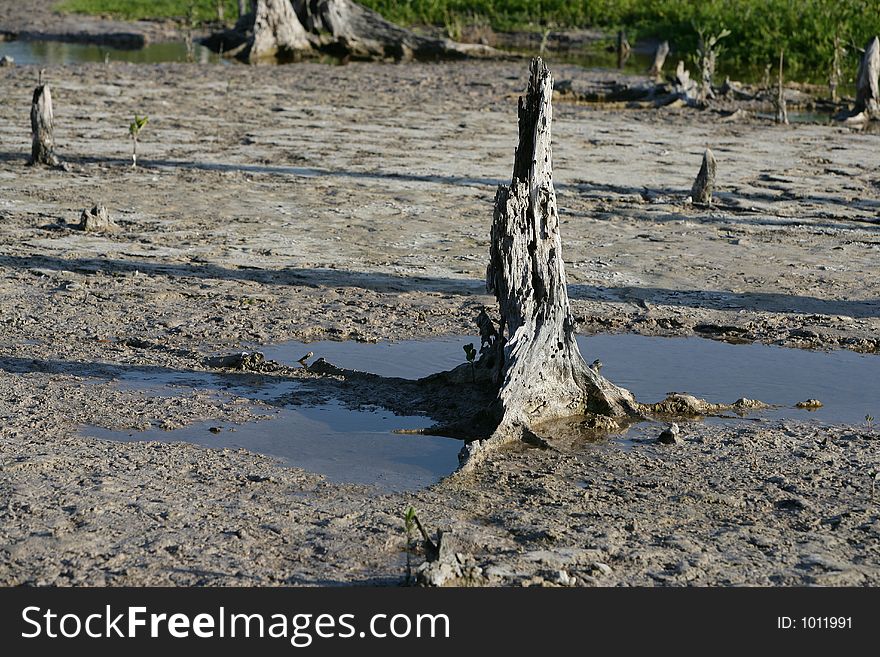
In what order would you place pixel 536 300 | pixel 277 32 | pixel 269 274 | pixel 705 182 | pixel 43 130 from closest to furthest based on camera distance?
pixel 536 300 → pixel 269 274 → pixel 705 182 → pixel 43 130 → pixel 277 32

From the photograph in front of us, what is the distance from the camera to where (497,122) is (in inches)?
799

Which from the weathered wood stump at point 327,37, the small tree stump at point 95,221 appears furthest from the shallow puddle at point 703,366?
the weathered wood stump at point 327,37

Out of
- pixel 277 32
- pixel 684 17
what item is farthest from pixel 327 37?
pixel 684 17

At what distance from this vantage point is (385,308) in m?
10.2

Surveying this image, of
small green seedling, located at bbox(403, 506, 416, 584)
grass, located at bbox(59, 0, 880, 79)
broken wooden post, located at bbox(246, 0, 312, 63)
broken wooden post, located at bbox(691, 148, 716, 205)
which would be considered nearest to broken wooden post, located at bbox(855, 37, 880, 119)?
grass, located at bbox(59, 0, 880, 79)

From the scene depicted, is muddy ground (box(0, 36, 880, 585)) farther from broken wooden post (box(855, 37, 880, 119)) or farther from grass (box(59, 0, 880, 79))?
grass (box(59, 0, 880, 79))

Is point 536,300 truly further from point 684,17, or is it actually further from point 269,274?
point 684,17

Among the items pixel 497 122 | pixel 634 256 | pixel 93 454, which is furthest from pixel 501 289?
pixel 497 122

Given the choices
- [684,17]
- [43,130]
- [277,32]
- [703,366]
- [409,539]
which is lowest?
[703,366]

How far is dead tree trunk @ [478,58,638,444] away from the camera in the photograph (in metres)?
7.73

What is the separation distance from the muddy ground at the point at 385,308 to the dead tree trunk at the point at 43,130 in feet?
0.88

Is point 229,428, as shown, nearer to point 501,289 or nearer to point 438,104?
point 501,289

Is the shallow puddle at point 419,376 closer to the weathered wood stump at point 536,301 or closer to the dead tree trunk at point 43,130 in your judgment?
the weathered wood stump at point 536,301

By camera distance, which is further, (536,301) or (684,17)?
(684,17)
